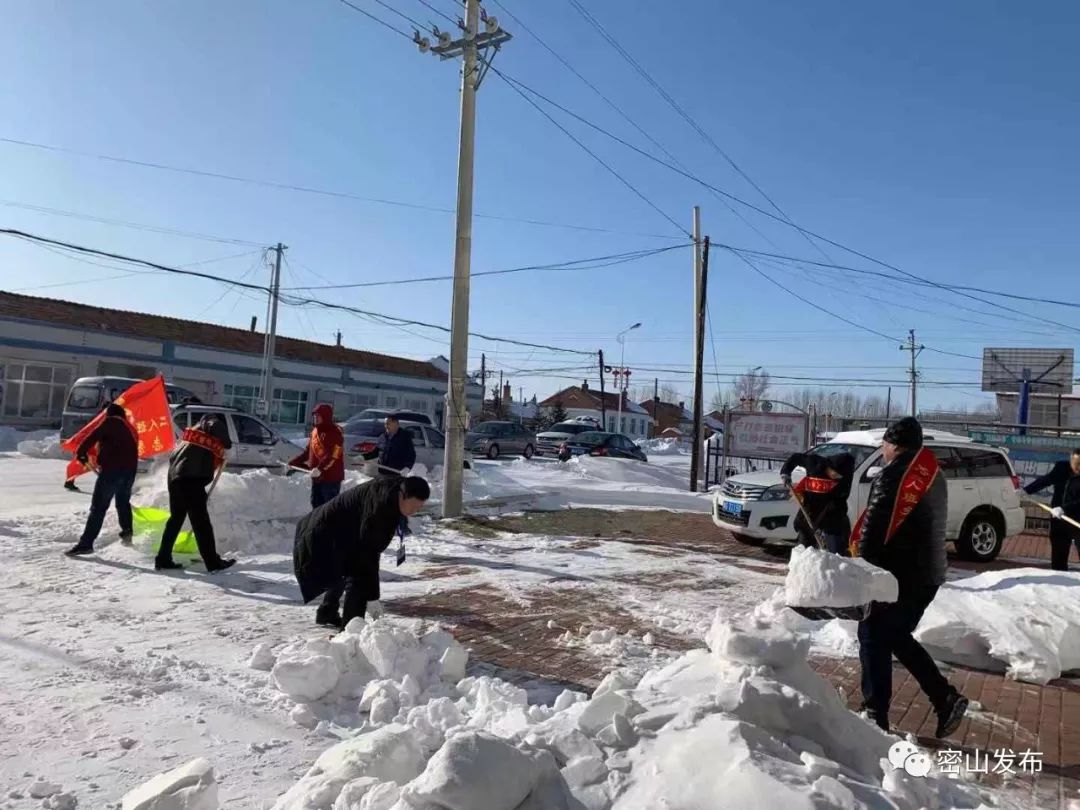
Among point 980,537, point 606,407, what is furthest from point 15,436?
point 606,407

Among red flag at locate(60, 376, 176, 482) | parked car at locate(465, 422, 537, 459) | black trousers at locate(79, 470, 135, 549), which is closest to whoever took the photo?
black trousers at locate(79, 470, 135, 549)

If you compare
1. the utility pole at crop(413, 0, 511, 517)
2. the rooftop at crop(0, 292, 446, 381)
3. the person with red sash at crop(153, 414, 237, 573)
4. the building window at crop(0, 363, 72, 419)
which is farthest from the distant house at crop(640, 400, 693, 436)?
the person with red sash at crop(153, 414, 237, 573)

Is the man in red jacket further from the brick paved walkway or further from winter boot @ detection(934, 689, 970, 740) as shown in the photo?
winter boot @ detection(934, 689, 970, 740)

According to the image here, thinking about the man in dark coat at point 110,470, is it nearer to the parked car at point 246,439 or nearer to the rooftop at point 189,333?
the parked car at point 246,439

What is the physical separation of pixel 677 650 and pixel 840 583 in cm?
192

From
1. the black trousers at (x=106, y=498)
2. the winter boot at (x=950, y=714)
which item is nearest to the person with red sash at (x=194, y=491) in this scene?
the black trousers at (x=106, y=498)

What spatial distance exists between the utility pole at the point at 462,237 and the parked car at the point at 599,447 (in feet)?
45.7

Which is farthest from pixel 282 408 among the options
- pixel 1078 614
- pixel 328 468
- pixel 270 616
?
pixel 1078 614

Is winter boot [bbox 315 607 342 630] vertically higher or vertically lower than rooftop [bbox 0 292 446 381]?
lower

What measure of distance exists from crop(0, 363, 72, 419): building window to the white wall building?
4 cm

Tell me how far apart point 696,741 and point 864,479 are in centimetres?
721

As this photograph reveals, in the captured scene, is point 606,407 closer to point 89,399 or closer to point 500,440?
point 500,440

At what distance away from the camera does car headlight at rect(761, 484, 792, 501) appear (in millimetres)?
9602

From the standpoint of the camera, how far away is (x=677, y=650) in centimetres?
541
